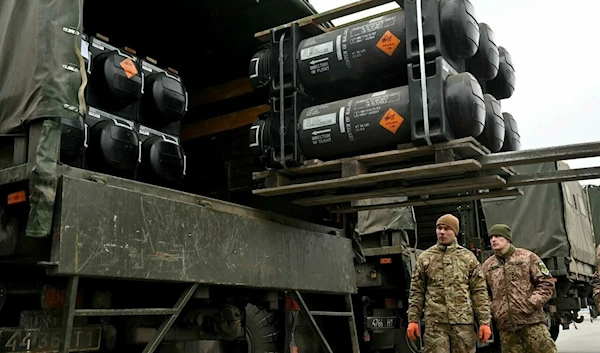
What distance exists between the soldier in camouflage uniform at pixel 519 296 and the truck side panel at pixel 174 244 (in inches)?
69.8

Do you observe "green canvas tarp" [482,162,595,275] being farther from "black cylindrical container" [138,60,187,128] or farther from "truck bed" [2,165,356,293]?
"black cylindrical container" [138,60,187,128]

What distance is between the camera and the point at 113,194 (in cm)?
365

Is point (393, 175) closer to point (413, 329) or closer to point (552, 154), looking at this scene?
point (552, 154)

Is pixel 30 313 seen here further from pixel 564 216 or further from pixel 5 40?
pixel 564 216

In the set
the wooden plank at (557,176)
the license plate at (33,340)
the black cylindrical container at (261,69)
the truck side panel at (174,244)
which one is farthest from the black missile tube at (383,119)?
the license plate at (33,340)

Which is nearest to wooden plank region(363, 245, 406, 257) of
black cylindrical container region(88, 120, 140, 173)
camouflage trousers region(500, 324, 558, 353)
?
camouflage trousers region(500, 324, 558, 353)

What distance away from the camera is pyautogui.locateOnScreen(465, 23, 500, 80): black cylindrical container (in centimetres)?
467

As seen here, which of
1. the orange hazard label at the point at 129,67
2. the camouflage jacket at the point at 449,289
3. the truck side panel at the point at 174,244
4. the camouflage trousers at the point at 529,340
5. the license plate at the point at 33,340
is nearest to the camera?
the license plate at the point at 33,340

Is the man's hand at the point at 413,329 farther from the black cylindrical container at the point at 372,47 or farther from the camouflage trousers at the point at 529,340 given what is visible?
the black cylindrical container at the point at 372,47

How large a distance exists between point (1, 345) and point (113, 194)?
0.98 meters

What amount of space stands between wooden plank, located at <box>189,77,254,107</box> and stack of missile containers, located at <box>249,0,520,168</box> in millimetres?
1147

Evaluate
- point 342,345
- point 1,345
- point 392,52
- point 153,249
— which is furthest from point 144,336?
point 342,345

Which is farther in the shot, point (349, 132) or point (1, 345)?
point (349, 132)

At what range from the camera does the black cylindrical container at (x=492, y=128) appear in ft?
14.9
